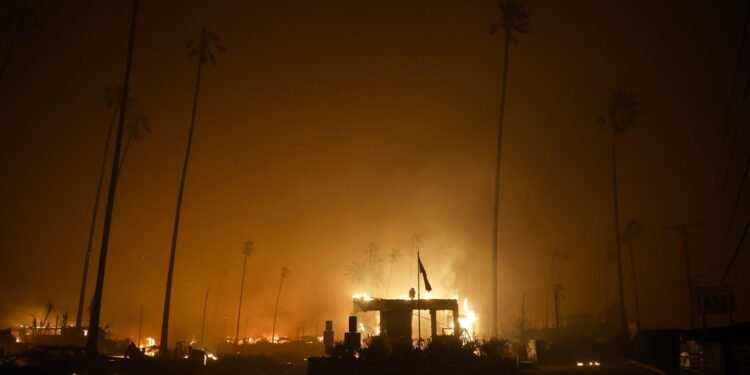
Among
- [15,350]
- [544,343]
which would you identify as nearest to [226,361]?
[15,350]

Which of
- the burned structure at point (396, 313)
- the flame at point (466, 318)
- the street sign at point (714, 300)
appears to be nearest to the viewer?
the street sign at point (714, 300)

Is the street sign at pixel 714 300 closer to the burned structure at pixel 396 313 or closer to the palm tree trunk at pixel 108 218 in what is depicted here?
the burned structure at pixel 396 313

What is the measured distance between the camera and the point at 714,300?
1847 cm

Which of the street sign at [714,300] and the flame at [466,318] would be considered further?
the flame at [466,318]

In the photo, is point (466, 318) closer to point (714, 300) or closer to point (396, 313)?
point (396, 313)

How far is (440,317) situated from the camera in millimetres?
60469

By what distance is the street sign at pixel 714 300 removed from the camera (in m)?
18.2

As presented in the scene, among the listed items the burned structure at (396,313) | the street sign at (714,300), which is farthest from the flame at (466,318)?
the street sign at (714,300)

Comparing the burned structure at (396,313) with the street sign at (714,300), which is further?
the burned structure at (396,313)

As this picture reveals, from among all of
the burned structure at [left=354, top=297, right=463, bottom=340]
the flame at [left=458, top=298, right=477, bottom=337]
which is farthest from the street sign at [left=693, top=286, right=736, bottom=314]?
the flame at [left=458, top=298, right=477, bottom=337]

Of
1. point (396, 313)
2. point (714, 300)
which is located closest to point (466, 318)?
point (396, 313)

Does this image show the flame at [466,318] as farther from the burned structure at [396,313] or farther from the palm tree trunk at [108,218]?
the palm tree trunk at [108,218]

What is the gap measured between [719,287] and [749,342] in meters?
1.83

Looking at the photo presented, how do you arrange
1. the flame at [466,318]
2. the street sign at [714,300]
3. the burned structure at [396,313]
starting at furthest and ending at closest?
the flame at [466,318] → the burned structure at [396,313] → the street sign at [714,300]
